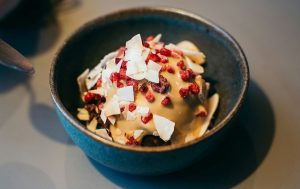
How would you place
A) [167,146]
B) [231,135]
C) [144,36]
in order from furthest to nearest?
[144,36]
[231,135]
[167,146]

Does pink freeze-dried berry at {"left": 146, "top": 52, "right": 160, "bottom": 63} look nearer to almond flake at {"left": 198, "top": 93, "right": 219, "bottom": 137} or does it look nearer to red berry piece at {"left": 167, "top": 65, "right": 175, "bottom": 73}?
red berry piece at {"left": 167, "top": 65, "right": 175, "bottom": 73}

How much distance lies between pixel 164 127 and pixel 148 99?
7 centimetres

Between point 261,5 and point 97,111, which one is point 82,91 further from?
point 261,5

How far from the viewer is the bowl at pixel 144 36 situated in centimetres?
77

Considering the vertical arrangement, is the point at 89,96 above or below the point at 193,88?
below

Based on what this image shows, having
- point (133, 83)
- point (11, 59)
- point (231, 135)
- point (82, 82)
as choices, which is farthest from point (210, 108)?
point (11, 59)

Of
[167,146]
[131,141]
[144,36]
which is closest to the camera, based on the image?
[167,146]

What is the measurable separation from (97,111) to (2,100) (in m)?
0.28

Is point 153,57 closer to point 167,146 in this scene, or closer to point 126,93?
point 126,93

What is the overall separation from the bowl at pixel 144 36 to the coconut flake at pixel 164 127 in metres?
0.07

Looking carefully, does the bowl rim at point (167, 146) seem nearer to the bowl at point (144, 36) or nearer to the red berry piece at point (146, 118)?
the bowl at point (144, 36)

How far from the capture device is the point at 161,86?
0.86 m

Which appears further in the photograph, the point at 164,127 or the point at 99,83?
the point at 99,83

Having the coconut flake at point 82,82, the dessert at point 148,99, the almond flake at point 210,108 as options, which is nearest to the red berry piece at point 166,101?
the dessert at point 148,99
